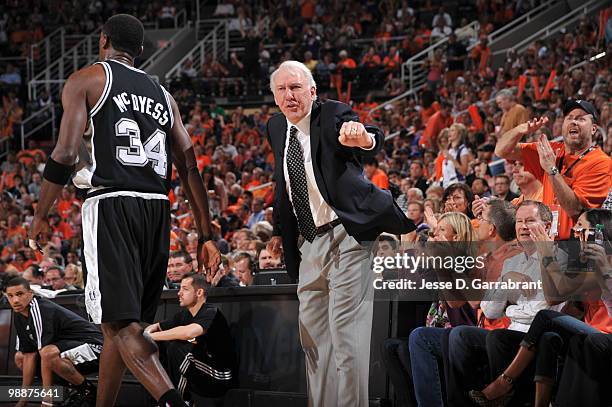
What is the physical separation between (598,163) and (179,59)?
61.8ft

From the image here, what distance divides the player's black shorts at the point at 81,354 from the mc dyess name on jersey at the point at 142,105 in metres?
2.74

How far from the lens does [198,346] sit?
20.8 ft

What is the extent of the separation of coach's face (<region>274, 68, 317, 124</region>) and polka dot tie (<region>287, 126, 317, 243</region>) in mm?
155

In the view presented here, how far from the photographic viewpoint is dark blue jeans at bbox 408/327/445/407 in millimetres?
5008

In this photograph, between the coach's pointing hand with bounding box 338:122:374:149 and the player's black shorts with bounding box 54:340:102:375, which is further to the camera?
the player's black shorts with bounding box 54:340:102:375

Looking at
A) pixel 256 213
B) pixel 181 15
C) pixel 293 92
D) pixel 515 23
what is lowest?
pixel 256 213

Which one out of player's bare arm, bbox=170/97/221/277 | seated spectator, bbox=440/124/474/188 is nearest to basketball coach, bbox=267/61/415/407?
player's bare arm, bbox=170/97/221/277

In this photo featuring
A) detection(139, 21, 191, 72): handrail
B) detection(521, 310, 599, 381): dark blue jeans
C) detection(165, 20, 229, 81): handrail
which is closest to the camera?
detection(521, 310, 599, 381): dark blue jeans

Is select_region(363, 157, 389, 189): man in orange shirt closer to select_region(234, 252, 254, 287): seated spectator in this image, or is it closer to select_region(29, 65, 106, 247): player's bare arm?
select_region(234, 252, 254, 287): seated spectator

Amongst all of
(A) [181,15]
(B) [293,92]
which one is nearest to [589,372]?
(B) [293,92]

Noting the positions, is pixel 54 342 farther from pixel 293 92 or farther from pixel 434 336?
pixel 293 92

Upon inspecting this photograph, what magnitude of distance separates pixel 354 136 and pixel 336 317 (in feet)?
2.83

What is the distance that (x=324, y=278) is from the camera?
14.5ft

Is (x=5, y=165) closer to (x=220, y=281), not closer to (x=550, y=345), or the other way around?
(x=220, y=281)
